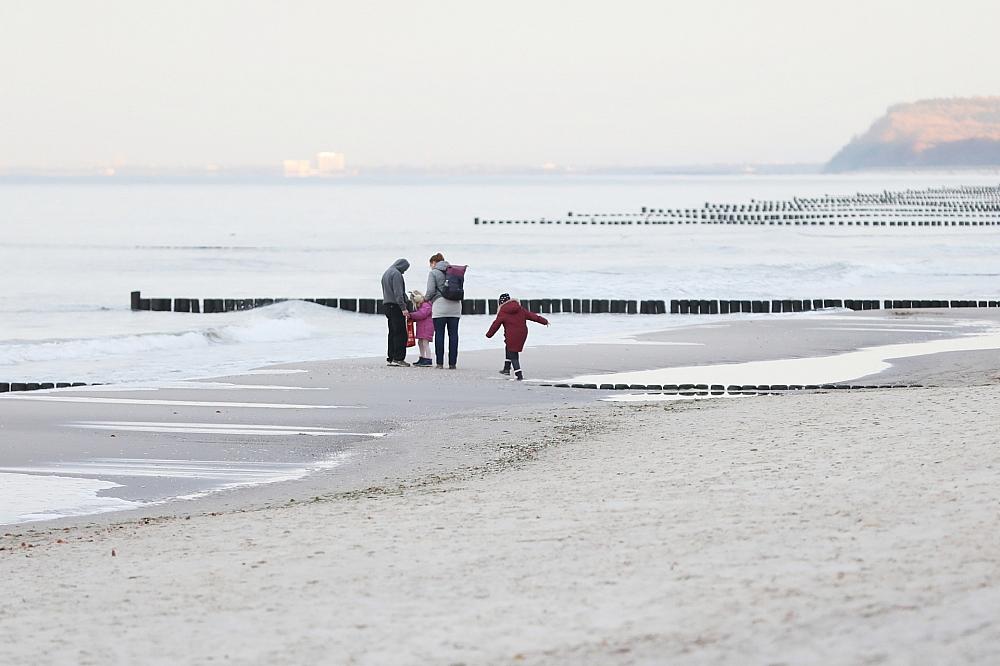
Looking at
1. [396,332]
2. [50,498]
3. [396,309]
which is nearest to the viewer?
[50,498]

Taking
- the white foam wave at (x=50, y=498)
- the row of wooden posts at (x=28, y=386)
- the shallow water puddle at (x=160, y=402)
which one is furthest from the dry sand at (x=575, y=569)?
the row of wooden posts at (x=28, y=386)

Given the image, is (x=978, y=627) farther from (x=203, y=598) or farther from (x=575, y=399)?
(x=575, y=399)

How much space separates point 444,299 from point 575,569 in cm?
1134

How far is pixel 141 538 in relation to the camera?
28.4 ft

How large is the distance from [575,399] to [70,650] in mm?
9655

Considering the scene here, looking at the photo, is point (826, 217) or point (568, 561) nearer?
point (568, 561)

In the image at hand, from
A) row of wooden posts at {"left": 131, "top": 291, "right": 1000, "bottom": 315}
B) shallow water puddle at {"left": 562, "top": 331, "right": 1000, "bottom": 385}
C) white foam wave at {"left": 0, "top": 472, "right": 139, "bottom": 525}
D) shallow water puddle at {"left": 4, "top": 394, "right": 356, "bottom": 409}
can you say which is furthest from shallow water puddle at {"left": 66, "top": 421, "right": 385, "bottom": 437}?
row of wooden posts at {"left": 131, "top": 291, "right": 1000, "bottom": 315}

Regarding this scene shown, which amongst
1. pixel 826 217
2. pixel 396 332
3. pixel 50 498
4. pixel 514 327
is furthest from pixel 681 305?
pixel 826 217

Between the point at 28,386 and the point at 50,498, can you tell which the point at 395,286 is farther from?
the point at 50,498

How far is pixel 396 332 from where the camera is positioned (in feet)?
60.8

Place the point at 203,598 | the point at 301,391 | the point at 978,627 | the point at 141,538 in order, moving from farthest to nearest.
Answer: the point at 301,391 → the point at 141,538 → the point at 203,598 → the point at 978,627

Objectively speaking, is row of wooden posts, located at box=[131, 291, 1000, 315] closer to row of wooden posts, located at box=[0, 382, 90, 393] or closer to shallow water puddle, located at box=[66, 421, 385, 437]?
row of wooden posts, located at box=[0, 382, 90, 393]

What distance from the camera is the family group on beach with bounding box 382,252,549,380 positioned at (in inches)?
681

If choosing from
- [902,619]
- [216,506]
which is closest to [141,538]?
[216,506]
